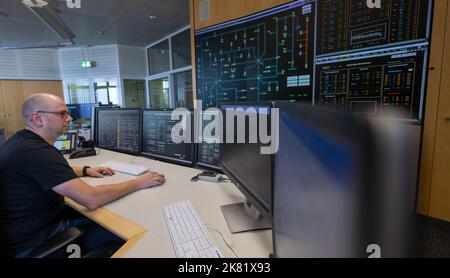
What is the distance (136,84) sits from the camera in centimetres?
684

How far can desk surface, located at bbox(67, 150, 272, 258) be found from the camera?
33.7 inches

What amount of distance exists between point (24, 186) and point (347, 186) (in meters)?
1.51

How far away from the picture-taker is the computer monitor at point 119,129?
212 cm

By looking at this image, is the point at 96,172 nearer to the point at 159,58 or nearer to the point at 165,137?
the point at 165,137

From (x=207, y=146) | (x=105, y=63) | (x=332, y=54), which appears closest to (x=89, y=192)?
(x=207, y=146)

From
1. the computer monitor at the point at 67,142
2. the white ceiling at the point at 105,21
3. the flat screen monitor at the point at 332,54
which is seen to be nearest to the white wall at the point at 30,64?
the white ceiling at the point at 105,21

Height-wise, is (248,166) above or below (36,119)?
below

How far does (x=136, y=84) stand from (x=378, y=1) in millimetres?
6435

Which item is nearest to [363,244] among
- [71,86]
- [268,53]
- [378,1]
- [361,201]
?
[361,201]

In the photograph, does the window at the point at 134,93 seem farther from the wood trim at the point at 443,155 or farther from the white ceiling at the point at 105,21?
the wood trim at the point at 443,155

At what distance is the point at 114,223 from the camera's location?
1.05 metres

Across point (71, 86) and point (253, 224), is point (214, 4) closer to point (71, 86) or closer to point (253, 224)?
point (253, 224)

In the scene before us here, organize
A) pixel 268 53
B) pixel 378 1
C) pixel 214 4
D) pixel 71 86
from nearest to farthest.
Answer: pixel 378 1, pixel 268 53, pixel 214 4, pixel 71 86
